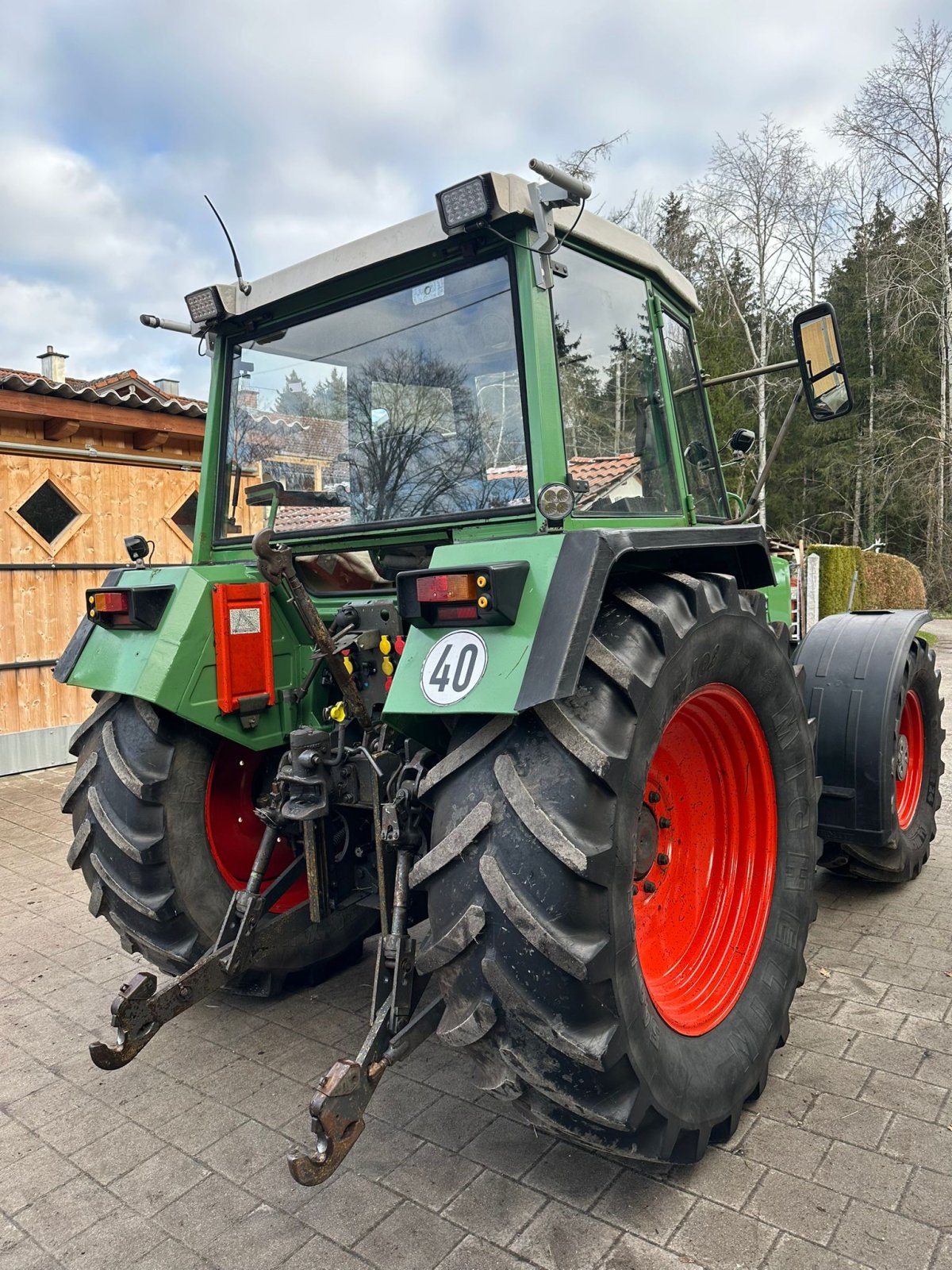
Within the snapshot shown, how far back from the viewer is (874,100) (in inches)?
806

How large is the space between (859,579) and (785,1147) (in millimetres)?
12916

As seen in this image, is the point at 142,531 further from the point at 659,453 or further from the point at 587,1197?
the point at 587,1197

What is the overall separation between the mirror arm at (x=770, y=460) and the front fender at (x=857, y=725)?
0.72 metres

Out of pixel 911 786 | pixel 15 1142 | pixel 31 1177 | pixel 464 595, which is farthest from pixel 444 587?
pixel 911 786

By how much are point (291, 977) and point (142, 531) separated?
5.64 meters

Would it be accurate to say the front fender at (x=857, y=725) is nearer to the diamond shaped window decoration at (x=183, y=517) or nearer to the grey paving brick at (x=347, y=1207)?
the grey paving brick at (x=347, y=1207)

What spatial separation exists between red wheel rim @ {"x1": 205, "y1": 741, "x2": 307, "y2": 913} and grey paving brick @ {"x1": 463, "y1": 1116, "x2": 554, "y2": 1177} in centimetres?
98

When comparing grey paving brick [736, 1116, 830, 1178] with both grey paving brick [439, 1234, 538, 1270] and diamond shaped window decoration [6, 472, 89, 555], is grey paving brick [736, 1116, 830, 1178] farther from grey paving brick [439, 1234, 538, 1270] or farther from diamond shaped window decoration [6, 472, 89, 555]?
diamond shaped window decoration [6, 472, 89, 555]

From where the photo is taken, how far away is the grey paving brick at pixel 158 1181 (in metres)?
2.19

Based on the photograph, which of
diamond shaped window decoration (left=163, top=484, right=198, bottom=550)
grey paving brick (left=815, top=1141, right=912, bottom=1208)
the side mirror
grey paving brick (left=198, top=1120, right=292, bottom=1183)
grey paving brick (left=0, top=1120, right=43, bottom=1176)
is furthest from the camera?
diamond shaped window decoration (left=163, top=484, right=198, bottom=550)

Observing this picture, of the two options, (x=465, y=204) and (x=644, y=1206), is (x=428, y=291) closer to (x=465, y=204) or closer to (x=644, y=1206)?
(x=465, y=204)

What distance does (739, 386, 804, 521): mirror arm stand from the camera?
116 inches

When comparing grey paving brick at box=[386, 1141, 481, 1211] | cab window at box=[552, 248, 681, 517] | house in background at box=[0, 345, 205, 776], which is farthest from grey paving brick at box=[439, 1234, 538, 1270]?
house in background at box=[0, 345, 205, 776]

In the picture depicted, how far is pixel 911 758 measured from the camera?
426 cm
